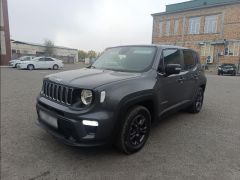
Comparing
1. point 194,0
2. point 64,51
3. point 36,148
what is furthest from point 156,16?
point 36,148

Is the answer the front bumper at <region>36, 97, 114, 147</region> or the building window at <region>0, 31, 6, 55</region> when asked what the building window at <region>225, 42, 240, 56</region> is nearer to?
the front bumper at <region>36, 97, 114, 147</region>

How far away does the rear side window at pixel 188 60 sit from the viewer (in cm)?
452

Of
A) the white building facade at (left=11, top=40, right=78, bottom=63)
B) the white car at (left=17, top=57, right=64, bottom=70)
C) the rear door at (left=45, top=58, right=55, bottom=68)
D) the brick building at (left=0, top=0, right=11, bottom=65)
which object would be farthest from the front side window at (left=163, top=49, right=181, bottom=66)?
the white building facade at (left=11, top=40, right=78, bottom=63)

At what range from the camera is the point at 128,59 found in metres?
3.81

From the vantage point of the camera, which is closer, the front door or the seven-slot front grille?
the seven-slot front grille

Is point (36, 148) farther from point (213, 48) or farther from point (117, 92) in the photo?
point (213, 48)

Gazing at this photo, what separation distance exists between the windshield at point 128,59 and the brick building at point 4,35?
90.1 ft

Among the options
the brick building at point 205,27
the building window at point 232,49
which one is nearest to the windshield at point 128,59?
the brick building at point 205,27

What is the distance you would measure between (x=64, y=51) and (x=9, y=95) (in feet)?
180

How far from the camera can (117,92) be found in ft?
8.84

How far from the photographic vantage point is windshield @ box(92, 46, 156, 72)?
3.53 metres

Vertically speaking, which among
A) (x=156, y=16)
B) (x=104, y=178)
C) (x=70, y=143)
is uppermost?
(x=156, y=16)

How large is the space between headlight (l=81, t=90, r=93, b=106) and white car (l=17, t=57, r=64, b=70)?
1988cm

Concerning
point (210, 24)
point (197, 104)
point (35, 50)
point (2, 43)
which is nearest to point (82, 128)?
point (197, 104)
